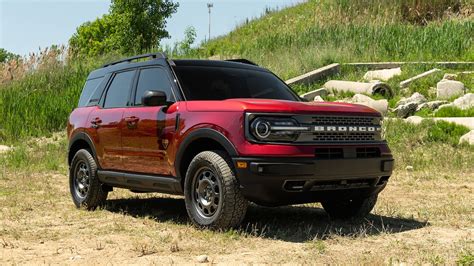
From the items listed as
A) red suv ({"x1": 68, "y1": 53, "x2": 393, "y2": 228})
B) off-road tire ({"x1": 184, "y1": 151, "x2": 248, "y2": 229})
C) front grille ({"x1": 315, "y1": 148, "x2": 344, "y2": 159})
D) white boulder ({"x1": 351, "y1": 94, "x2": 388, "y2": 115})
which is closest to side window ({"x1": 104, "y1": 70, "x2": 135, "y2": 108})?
A: red suv ({"x1": 68, "y1": 53, "x2": 393, "y2": 228})

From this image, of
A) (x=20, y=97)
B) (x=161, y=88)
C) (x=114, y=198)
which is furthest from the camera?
(x=20, y=97)

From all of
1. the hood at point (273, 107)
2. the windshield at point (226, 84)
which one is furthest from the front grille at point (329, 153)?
the windshield at point (226, 84)

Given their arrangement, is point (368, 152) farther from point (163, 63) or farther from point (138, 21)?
point (138, 21)

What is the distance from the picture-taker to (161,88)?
7.28 meters

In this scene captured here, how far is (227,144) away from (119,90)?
8.68ft

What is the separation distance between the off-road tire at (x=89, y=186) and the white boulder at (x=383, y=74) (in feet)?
37.2

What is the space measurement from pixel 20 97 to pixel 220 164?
16666 mm

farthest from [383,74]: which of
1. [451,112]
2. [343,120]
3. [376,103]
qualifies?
[343,120]

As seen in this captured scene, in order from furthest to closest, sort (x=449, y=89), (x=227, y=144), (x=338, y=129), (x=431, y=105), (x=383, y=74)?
(x=383, y=74), (x=449, y=89), (x=431, y=105), (x=338, y=129), (x=227, y=144)

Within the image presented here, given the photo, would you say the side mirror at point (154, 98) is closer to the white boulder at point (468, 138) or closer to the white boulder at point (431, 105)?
the white boulder at point (468, 138)

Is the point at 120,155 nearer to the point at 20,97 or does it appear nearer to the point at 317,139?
the point at 317,139

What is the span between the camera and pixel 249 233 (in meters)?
6.40

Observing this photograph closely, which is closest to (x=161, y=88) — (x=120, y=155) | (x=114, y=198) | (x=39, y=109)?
(x=120, y=155)

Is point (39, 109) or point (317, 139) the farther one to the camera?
point (39, 109)
